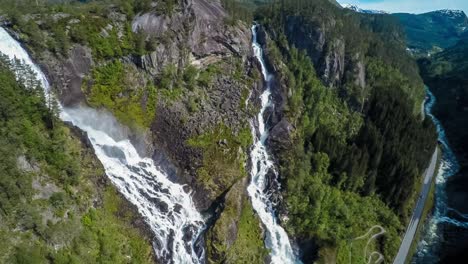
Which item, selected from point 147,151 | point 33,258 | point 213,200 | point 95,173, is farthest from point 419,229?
point 33,258

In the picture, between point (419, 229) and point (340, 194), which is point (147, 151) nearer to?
point (340, 194)

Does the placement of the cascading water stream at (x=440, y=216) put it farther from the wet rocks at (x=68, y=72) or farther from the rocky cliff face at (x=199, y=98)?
the wet rocks at (x=68, y=72)

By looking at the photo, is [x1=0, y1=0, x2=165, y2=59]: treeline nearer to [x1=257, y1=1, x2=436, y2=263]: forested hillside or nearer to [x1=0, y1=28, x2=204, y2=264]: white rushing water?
[x1=0, y1=28, x2=204, y2=264]: white rushing water

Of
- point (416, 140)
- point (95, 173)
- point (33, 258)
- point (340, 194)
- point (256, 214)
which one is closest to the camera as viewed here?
point (33, 258)

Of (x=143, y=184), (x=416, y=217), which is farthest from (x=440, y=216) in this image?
(x=143, y=184)

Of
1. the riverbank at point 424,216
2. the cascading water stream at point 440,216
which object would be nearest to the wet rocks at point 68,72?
the riverbank at point 424,216

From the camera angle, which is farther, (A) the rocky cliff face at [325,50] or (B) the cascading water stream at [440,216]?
(A) the rocky cliff face at [325,50]
